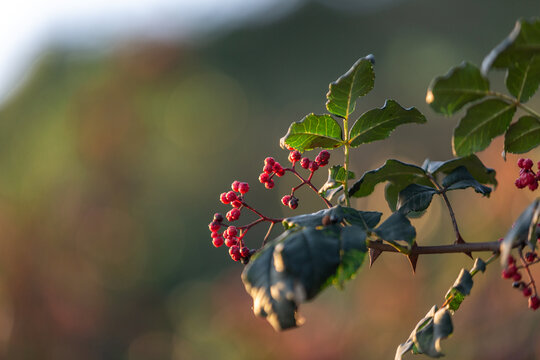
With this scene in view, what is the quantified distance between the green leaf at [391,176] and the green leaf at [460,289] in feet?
0.50

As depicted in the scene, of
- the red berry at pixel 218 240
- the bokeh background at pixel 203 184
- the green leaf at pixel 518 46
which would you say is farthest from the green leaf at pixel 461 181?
the bokeh background at pixel 203 184

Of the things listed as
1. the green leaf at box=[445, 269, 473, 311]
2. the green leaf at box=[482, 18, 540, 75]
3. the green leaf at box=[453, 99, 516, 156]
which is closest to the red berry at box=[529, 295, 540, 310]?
the green leaf at box=[445, 269, 473, 311]

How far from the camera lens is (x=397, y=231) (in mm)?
610

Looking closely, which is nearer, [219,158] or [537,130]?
[537,130]

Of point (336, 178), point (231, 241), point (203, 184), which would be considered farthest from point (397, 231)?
point (203, 184)

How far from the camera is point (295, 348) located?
4.13 meters

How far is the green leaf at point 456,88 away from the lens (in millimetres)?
574

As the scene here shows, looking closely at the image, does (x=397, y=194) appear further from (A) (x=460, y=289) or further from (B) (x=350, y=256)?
(B) (x=350, y=256)

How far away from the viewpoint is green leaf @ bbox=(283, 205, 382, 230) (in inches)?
23.5

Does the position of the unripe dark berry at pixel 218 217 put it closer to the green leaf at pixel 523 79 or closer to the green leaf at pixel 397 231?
the green leaf at pixel 397 231

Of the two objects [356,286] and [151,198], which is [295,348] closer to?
[356,286]

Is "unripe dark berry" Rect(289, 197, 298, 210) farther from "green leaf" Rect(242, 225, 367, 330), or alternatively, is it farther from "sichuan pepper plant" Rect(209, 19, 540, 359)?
"green leaf" Rect(242, 225, 367, 330)

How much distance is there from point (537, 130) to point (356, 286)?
4147mm

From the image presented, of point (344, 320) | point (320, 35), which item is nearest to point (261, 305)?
point (344, 320)
